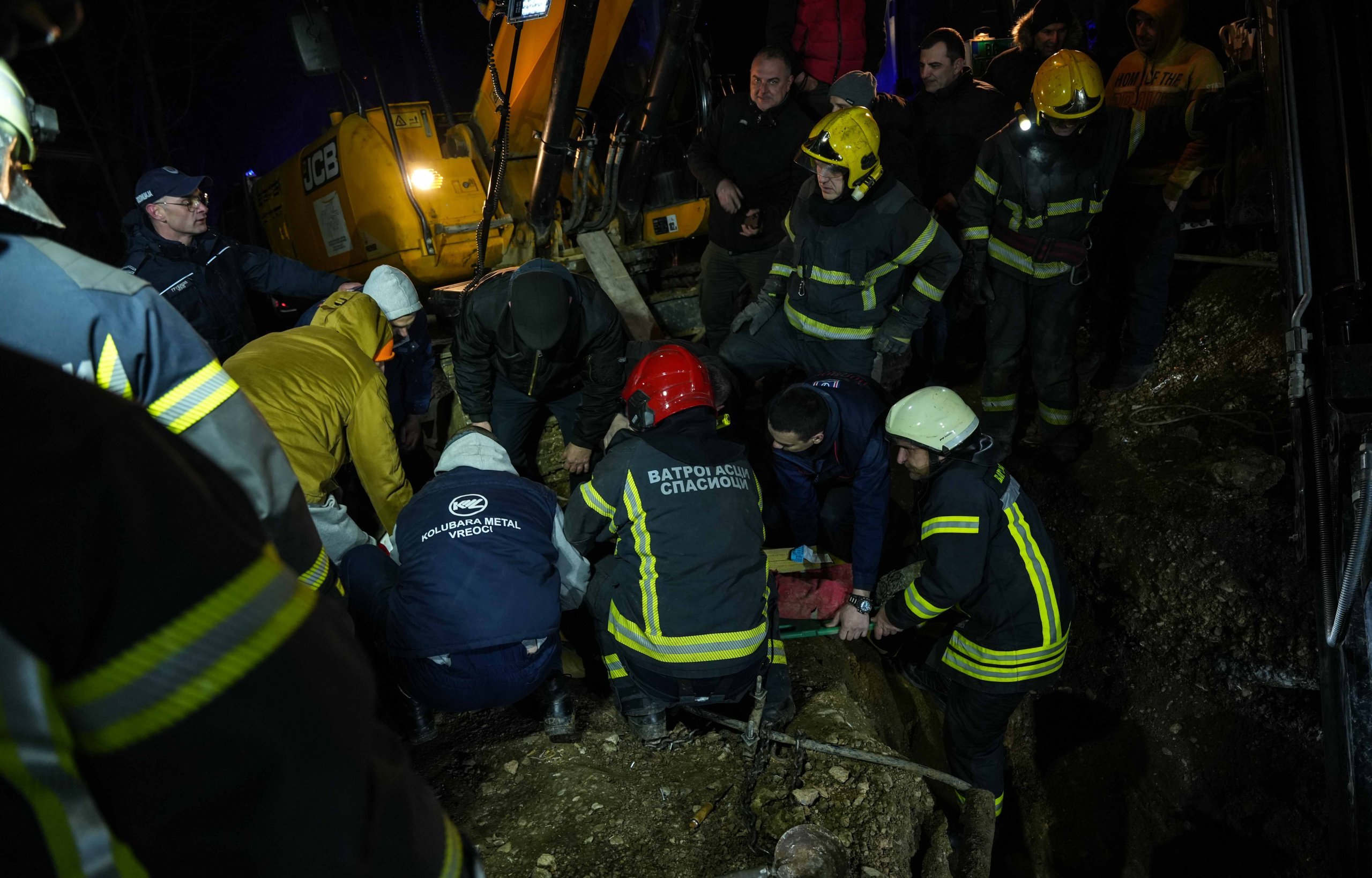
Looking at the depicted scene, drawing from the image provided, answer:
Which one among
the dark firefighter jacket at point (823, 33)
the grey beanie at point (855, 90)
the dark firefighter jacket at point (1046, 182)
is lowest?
the dark firefighter jacket at point (1046, 182)

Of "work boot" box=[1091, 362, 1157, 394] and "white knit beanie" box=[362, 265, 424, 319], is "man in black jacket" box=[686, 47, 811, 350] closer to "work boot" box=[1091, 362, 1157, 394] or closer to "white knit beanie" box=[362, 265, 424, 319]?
"white knit beanie" box=[362, 265, 424, 319]

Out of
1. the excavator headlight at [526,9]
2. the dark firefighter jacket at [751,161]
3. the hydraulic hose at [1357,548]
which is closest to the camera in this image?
the hydraulic hose at [1357,548]

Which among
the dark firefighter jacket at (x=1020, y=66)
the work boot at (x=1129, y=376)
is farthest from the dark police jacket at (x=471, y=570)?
the dark firefighter jacket at (x=1020, y=66)

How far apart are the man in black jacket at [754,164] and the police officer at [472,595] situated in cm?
268

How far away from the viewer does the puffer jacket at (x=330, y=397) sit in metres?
3.07

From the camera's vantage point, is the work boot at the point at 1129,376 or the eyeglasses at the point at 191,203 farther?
the work boot at the point at 1129,376

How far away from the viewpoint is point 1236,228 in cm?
570

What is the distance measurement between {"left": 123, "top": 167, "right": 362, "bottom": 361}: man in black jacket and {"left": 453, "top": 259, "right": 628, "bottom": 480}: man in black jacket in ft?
2.45

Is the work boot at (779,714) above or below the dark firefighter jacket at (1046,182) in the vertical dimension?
below

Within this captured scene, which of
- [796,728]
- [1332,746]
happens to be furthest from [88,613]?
[1332,746]

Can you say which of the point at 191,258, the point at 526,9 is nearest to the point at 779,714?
the point at 526,9

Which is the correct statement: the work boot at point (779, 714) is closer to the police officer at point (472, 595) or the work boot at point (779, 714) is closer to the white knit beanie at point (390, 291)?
the police officer at point (472, 595)

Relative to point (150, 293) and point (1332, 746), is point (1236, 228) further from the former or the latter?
point (150, 293)

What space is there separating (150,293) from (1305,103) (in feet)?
12.2
